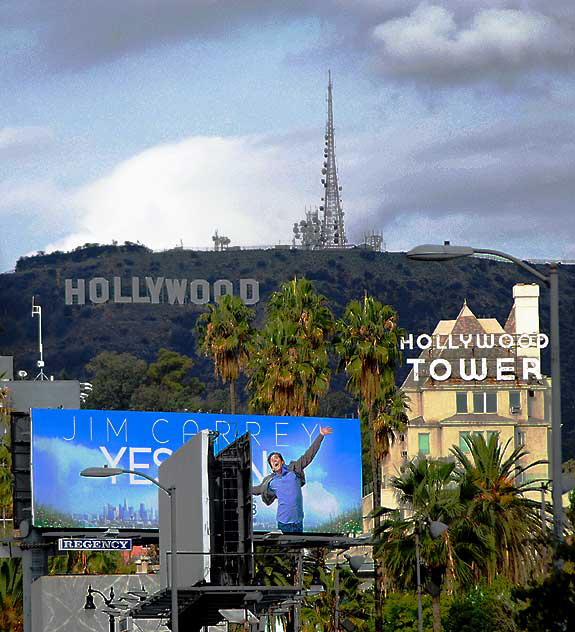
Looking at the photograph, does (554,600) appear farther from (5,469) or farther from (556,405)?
(5,469)

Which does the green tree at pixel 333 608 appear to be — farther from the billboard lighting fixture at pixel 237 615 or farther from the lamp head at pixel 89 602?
the billboard lighting fixture at pixel 237 615

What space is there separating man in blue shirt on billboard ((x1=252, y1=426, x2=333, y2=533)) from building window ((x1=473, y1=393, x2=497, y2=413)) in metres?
79.8

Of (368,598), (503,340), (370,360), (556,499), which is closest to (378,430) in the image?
(370,360)

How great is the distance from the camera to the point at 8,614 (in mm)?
77125

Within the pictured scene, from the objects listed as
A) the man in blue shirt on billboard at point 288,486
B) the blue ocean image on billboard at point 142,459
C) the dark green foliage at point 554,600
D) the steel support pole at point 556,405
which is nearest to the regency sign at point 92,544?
the blue ocean image on billboard at point 142,459

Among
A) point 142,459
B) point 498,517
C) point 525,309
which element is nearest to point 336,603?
point 498,517

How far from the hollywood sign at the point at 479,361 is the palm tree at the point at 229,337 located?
56210 millimetres

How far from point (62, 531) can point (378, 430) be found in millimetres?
19277

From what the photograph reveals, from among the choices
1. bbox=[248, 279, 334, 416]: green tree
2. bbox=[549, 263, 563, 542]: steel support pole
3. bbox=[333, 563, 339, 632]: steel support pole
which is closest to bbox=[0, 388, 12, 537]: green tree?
bbox=[248, 279, 334, 416]: green tree

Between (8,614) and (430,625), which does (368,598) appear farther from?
(8,614)

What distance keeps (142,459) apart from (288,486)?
26.3 ft

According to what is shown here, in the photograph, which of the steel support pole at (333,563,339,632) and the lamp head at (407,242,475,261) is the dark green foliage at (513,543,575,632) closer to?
the lamp head at (407,242,475,261)

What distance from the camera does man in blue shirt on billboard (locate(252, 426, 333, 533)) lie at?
8212cm

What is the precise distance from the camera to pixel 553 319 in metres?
26.7
